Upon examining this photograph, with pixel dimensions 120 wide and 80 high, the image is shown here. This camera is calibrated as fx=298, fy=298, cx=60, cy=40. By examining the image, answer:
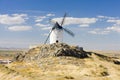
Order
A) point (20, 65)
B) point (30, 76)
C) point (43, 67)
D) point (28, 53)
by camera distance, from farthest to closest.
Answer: point (28, 53) < point (20, 65) < point (43, 67) < point (30, 76)

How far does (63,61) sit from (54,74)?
11.6 metres

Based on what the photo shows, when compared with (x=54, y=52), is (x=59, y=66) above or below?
below

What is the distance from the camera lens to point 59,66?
84.9 metres

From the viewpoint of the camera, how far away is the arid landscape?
74.9 metres

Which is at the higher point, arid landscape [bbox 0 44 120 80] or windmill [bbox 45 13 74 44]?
windmill [bbox 45 13 74 44]

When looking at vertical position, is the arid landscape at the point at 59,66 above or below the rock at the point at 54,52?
below

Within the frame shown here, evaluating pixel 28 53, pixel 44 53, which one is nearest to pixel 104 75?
pixel 44 53

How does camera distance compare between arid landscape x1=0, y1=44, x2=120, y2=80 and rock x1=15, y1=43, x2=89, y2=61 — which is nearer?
arid landscape x1=0, y1=44, x2=120, y2=80

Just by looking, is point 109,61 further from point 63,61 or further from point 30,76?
point 30,76

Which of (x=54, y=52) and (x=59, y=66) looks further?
(x=54, y=52)

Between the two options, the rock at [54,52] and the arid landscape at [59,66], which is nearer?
the arid landscape at [59,66]

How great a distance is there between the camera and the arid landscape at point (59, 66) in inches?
2948

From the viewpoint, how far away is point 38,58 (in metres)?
93.8

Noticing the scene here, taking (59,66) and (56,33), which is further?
(56,33)
